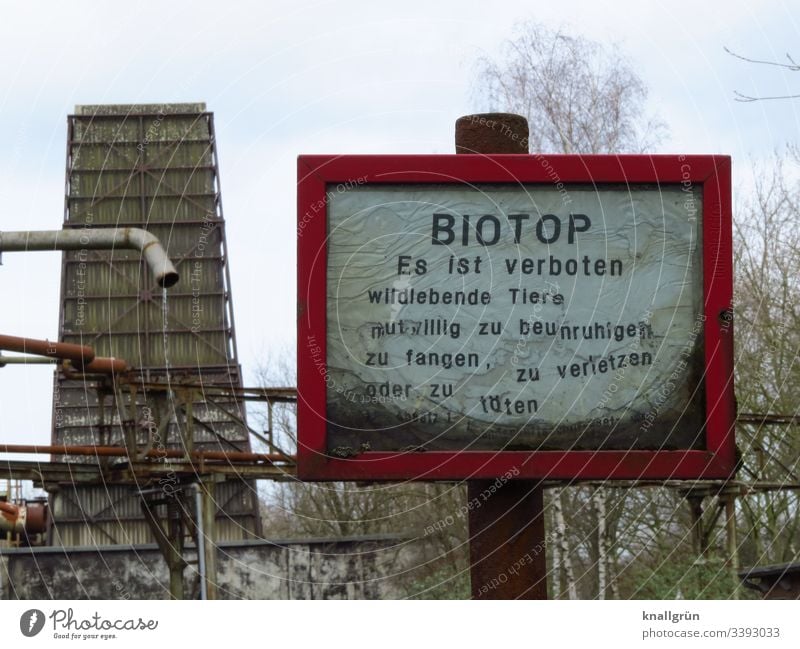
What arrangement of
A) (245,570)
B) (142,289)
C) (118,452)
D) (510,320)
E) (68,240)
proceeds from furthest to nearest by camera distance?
(142,289), (245,570), (118,452), (68,240), (510,320)

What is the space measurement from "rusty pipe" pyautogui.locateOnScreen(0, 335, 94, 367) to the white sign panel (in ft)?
25.2

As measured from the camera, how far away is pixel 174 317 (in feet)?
106

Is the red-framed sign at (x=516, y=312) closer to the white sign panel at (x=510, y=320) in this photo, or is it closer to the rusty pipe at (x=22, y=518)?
the white sign panel at (x=510, y=320)

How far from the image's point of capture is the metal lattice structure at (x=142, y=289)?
31641 mm

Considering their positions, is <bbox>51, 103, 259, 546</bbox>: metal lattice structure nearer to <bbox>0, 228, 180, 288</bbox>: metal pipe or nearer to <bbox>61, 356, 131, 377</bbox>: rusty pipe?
<bbox>61, 356, 131, 377</bbox>: rusty pipe

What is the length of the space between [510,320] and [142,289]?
29.1 m

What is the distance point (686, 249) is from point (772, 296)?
19.8m

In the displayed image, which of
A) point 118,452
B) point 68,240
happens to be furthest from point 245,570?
point 68,240

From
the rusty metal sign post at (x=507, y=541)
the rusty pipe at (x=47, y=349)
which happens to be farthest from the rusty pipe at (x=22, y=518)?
the rusty metal sign post at (x=507, y=541)

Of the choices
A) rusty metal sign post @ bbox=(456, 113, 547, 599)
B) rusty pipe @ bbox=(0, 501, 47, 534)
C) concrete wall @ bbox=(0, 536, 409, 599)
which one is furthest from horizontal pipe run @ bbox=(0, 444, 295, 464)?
rusty metal sign post @ bbox=(456, 113, 547, 599)

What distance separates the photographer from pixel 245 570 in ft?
84.8

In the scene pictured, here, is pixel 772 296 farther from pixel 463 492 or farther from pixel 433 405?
pixel 433 405

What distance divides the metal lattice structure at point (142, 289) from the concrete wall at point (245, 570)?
15.5ft

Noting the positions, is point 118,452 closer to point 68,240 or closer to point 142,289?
point 68,240
